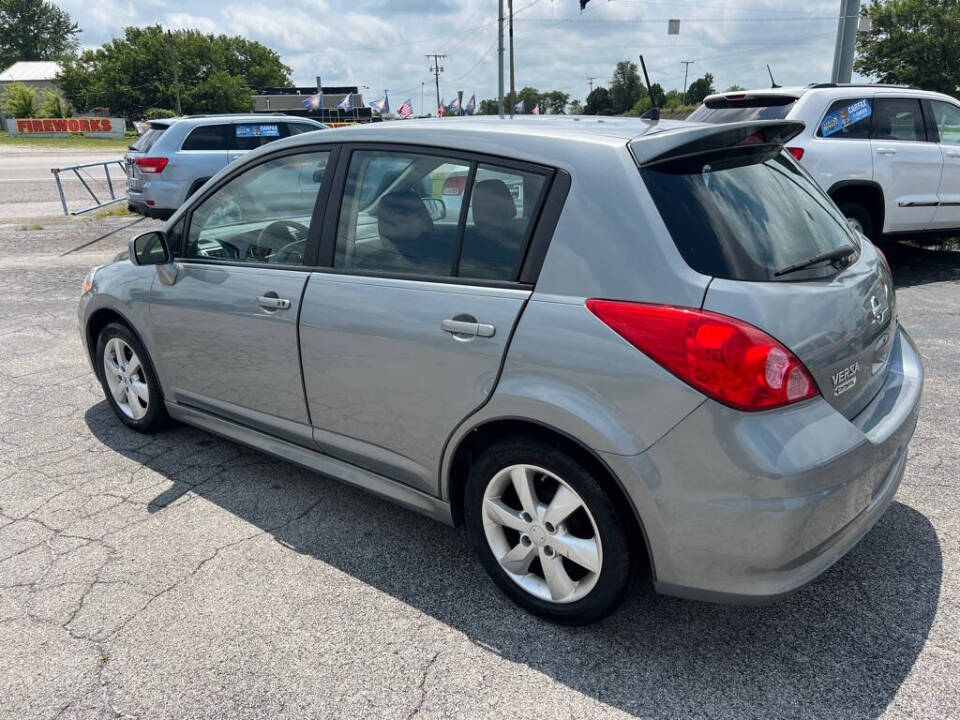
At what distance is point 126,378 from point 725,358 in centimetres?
351

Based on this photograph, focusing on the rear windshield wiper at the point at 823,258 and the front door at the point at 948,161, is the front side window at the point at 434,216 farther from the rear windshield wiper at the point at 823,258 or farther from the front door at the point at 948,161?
the front door at the point at 948,161

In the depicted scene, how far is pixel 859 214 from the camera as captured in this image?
7766mm

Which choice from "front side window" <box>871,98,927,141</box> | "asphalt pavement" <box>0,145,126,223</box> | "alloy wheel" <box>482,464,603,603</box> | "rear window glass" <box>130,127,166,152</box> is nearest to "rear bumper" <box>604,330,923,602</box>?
"alloy wheel" <box>482,464,603,603</box>

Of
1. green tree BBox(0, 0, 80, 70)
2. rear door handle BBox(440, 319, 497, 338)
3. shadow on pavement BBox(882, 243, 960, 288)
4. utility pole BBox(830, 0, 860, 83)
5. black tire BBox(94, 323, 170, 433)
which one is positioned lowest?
shadow on pavement BBox(882, 243, 960, 288)

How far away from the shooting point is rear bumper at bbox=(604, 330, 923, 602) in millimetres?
2156

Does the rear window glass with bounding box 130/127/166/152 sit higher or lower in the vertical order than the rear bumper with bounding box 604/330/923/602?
higher

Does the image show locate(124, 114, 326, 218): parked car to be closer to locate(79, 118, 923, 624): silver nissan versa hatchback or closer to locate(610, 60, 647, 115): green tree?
locate(79, 118, 923, 624): silver nissan versa hatchback

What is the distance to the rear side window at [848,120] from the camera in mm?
7551

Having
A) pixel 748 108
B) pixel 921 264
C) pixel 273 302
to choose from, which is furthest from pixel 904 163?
pixel 273 302

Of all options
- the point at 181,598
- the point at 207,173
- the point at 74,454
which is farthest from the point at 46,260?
the point at 181,598

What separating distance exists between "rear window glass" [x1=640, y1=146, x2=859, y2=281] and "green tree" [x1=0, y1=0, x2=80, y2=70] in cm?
13192

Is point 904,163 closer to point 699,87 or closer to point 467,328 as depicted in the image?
point 467,328

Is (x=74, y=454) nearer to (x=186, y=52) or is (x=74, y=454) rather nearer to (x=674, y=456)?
(x=674, y=456)

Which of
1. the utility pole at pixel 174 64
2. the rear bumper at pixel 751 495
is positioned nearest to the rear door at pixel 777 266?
the rear bumper at pixel 751 495
